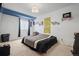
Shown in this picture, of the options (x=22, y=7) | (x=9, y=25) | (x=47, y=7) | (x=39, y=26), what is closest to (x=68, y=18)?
(x=47, y=7)

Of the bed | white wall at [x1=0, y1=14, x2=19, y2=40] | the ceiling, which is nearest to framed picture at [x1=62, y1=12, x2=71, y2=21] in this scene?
the ceiling

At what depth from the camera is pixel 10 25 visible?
147 cm

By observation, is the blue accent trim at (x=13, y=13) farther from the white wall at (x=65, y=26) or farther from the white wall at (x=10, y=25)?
the white wall at (x=65, y=26)

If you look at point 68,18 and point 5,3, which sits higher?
point 5,3

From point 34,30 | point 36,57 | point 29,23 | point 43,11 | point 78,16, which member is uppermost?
point 43,11

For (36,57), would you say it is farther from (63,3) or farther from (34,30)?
(63,3)

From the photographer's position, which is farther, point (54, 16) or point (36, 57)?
point (54, 16)

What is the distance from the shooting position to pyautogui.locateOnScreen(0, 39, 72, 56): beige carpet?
1.40 m

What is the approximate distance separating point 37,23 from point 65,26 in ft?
1.70

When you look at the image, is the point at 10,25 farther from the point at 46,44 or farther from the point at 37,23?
the point at 46,44

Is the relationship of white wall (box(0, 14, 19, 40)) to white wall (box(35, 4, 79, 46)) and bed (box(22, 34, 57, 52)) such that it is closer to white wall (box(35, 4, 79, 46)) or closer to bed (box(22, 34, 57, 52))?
bed (box(22, 34, 57, 52))

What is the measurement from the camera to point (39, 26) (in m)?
1.58

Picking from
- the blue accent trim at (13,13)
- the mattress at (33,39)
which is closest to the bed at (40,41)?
the mattress at (33,39)

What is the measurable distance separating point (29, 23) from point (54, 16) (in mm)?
485
